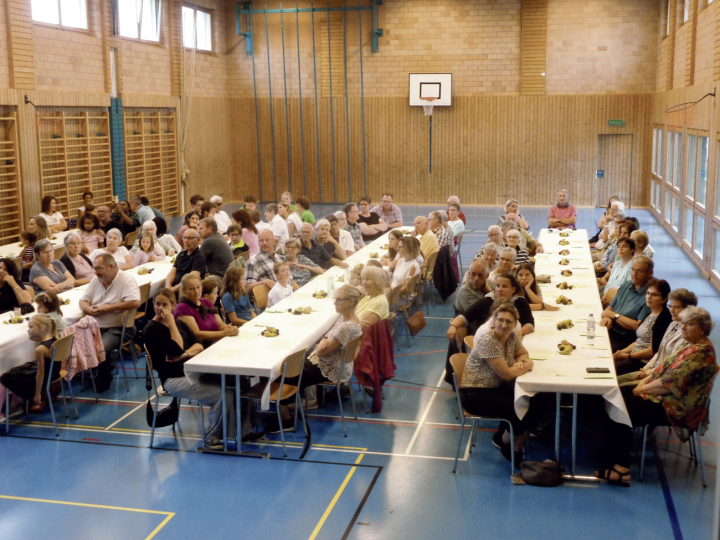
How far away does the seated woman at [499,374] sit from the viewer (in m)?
5.83

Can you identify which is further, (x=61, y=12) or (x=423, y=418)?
(x=61, y=12)

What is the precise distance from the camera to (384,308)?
24.2ft

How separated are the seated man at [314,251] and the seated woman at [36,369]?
402cm

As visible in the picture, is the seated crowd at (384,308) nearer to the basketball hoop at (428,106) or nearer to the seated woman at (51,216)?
the seated woman at (51,216)

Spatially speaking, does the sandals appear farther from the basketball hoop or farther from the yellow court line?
the basketball hoop

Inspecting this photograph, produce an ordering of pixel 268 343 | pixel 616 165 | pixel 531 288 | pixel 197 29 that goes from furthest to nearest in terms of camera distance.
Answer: pixel 616 165 < pixel 197 29 < pixel 531 288 < pixel 268 343

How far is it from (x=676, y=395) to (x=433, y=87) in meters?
18.8

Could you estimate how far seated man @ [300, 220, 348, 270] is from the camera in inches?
405

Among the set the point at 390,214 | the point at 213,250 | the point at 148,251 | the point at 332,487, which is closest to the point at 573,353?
the point at 332,487

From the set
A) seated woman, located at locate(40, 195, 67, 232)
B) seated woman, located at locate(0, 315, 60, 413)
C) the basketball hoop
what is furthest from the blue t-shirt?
the basketball hoop

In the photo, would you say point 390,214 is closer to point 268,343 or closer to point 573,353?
point 268,343

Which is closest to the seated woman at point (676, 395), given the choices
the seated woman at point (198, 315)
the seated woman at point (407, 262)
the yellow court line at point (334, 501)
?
the yellow court line at point (334, 501)

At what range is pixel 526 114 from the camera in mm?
22984

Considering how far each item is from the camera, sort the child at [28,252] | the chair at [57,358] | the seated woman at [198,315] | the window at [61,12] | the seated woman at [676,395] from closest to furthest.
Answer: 1. the seated woman at [676,395]
2. the chair at [57,358]
3. the seated woman at [198,315]
4. the child at [28,252]
5. the window at [61,12]
